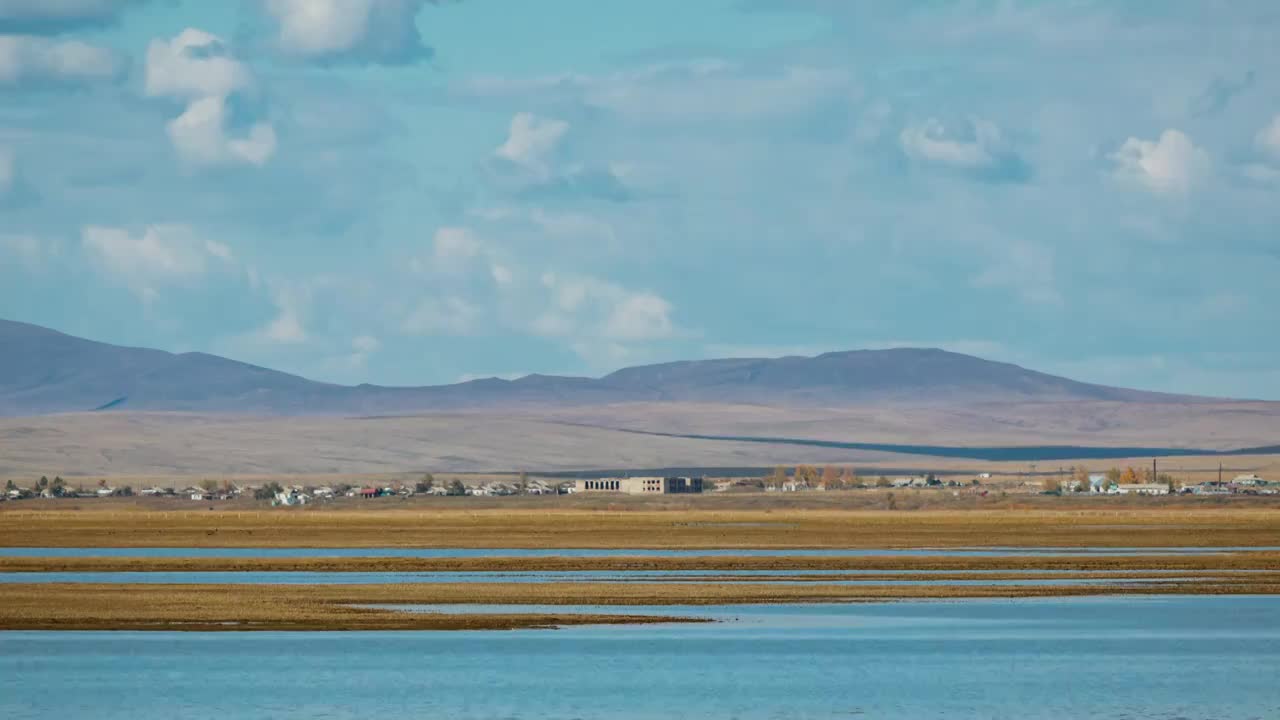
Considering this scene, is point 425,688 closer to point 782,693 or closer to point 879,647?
point 782,693

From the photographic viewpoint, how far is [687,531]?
118500mm

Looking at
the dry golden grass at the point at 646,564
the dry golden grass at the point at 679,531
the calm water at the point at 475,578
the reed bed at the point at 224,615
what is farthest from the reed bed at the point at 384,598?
the dry golden grass at the point at 679,531

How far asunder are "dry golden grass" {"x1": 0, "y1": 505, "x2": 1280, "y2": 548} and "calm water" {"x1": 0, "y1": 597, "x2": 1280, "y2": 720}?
44.8 metres

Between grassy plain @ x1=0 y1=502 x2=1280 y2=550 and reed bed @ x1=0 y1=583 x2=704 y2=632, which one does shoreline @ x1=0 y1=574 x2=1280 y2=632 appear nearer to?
reed bed @ x1=0 y1=583 x2=704 y2=632

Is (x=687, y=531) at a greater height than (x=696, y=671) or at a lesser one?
greater

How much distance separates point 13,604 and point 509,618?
13342mm

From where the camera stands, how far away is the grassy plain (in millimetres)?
98812

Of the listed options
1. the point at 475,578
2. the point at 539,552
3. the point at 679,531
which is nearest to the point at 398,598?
the point at 475,578

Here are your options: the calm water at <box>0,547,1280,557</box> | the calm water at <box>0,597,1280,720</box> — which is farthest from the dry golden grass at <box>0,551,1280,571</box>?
the calm water at <box>0,597,1280,720</box>

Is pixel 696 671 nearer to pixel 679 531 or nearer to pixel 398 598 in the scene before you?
pixel 398 598

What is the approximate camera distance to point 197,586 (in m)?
63.5

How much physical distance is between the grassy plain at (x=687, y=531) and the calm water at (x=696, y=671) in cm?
4478

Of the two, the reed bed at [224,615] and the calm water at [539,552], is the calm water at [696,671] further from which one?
the calm water at [539,552]

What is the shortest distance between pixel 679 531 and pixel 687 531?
0.49 metres
